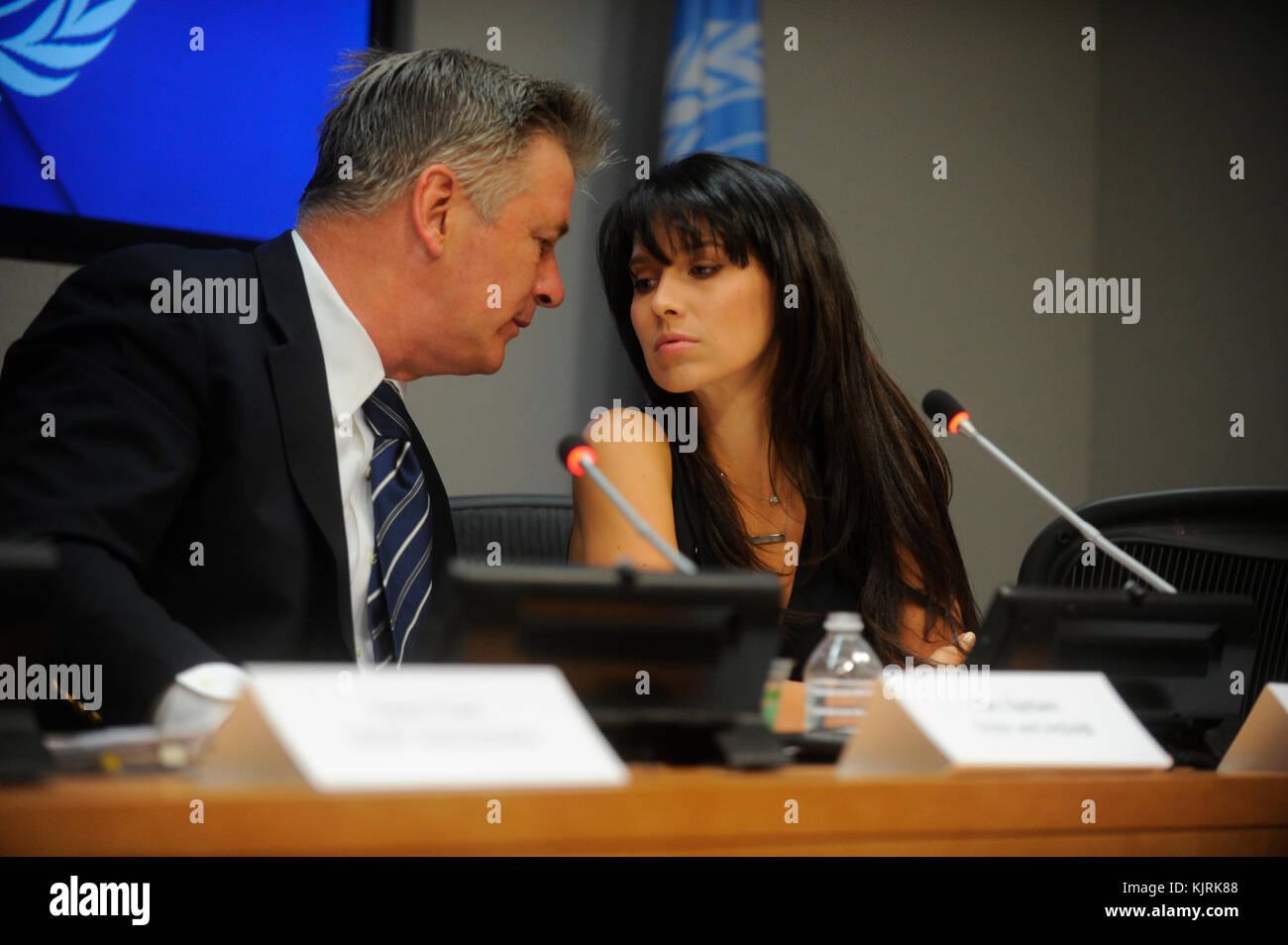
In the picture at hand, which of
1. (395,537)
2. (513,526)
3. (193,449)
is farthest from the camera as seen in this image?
(513,526)

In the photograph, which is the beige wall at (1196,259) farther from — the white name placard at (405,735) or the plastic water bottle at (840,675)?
the white name placard at (405,735)

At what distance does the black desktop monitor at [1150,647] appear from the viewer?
101 centimetres

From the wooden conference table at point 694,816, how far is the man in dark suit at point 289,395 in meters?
0.44

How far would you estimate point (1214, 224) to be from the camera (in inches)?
135

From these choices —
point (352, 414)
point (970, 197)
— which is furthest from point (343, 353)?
point (970, 197)

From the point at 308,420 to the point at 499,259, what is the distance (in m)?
0.45

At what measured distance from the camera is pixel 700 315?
1.99 metres

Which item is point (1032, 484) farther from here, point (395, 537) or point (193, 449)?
point (193, 449)

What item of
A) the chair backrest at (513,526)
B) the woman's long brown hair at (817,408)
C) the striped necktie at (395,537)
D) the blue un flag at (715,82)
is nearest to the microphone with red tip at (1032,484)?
the woman's long brown hair at (817,408)

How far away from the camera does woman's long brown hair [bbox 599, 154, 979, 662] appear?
1964 mm

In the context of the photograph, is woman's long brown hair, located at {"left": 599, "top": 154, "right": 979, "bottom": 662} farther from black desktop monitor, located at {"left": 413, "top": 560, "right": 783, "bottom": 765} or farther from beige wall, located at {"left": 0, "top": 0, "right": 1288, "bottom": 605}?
beige wall, located at {"left": 0, "top": 0, "right": 1288, "bottom": 605}
